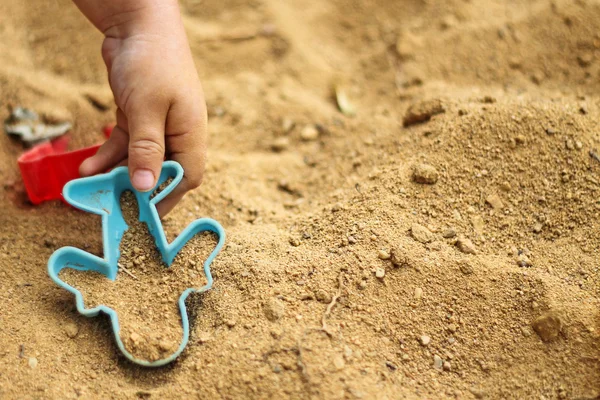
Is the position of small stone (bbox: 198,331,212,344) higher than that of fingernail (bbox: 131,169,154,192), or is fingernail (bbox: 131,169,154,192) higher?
fingernail (bbox: 131,169,154,192)

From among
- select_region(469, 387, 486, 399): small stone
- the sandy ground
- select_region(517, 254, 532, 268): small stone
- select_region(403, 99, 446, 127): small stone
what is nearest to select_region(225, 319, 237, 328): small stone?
the sandy ground

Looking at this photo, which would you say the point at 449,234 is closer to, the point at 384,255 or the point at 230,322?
the point at 384,255

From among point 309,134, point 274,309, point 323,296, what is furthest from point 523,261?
point 309,134

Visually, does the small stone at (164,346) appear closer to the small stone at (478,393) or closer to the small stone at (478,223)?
the small stone at (478,393)

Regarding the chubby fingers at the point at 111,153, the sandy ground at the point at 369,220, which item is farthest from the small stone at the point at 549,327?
the chubby fingers at the point at 111,153

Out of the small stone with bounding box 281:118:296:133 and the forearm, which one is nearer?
the forearm

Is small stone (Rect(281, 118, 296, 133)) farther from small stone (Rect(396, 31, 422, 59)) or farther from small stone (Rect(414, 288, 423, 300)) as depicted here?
small stone (Rect(414, 288, 423, 300))

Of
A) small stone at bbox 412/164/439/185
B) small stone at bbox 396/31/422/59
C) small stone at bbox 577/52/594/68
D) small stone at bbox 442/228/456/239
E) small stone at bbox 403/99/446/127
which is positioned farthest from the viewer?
small stone at bbox 396/31/422/59
